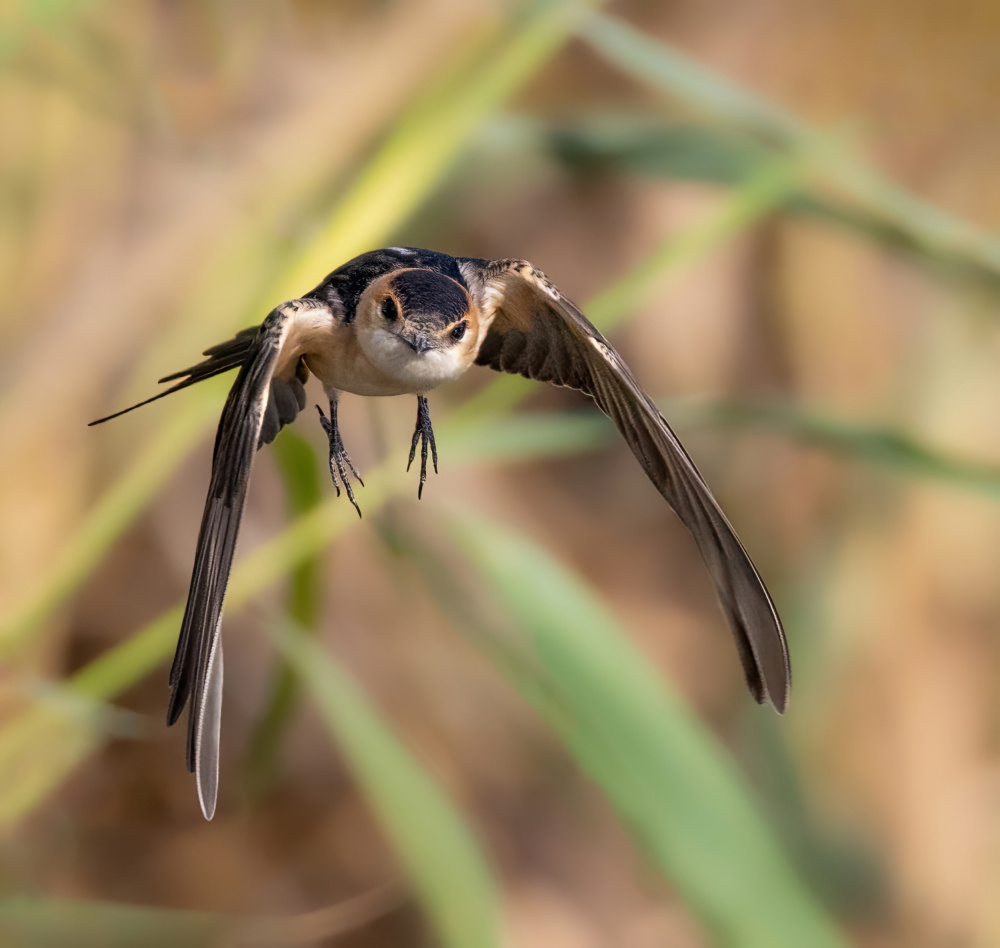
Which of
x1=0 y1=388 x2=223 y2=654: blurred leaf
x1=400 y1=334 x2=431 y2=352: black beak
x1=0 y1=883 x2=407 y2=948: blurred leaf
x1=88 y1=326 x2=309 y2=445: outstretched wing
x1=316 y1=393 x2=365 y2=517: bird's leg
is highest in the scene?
x1=400 y1=334 x2=431 y2=352: black beak

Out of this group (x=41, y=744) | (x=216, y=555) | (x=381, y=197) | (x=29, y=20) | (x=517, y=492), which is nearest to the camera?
(x=216, y=555)

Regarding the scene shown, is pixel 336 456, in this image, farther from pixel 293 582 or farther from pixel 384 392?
pixel 293 582

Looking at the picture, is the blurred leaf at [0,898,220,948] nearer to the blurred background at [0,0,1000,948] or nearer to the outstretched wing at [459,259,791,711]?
the blurred background at [0,0,1000,948]

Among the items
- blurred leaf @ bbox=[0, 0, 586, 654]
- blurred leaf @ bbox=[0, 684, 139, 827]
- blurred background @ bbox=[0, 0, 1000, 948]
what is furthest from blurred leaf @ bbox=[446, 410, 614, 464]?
blurred leaf @ bbox=[0, 684, 139, 827]

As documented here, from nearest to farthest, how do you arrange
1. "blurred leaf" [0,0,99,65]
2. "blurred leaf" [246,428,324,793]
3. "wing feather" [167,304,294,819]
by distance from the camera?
"wing feather" [167,304,294,819], "blurred leaf" [246,428,324,793], "blurred leaf" [0,0,99,65]

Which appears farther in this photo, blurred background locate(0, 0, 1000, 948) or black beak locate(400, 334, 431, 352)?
blurred background locate(0, 0, 1000, 948)

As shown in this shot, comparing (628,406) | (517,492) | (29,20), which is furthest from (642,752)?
(517,492)

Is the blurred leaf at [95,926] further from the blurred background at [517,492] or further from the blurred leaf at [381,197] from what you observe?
the blurred leaf at [381,197]
